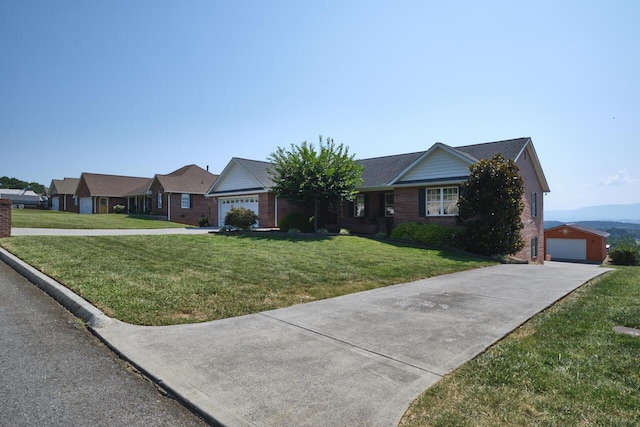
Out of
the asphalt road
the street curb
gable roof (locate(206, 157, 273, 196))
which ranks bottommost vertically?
the asphalt road

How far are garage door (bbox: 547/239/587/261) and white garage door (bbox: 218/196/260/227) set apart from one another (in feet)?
115

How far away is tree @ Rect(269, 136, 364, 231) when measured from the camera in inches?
841

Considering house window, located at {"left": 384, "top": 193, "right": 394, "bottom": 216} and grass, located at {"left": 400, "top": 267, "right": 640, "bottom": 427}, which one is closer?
grass, located at {"left": 400, "top": 267, "right": 640, "bottom": 427}

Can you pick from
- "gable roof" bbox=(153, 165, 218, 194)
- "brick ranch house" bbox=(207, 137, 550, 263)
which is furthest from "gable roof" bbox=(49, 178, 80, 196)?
"brick ranch house" bbox=(207, 137, 550, 263)

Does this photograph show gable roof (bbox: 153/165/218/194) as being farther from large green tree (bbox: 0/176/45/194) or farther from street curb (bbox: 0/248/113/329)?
Result: large green tree (bbox: 0/176/45/194)

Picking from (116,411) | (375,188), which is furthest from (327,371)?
(375,188)

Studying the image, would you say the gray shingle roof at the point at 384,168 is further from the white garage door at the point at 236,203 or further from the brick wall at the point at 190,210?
the brick wall at the point at 190,210

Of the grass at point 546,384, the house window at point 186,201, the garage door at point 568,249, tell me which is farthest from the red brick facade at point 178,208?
the garage door at point 568,249

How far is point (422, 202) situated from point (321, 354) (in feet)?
Answer: 59.5

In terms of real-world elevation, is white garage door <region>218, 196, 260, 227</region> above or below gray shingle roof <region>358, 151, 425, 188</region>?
below

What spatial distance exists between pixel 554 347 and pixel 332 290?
4.33 metres

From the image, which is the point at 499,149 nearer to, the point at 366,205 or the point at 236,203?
the point at 366,205

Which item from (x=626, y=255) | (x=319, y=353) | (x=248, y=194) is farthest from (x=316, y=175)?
(x=626, y=255)

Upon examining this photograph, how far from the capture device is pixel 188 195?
36344 millimetres
